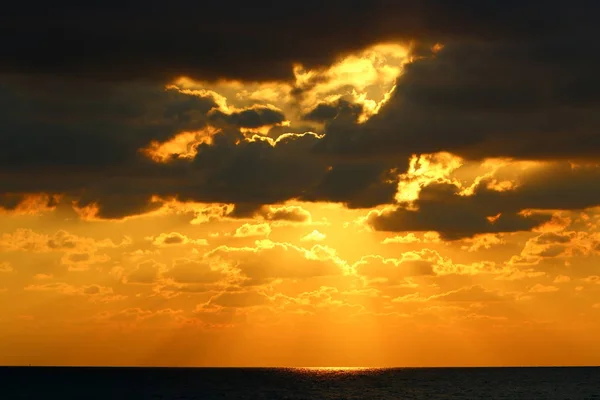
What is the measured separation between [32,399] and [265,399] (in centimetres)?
4420

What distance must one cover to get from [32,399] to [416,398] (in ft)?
234

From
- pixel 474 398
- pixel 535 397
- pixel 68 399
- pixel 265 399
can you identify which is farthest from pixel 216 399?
pixel 535 397

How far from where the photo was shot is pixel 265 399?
188625 mm

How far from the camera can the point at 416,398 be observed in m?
197

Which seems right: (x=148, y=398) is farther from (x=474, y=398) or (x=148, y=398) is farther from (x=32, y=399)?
(x=474, y=398)

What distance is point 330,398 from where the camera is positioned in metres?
197

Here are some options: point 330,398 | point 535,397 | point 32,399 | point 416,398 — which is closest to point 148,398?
point 32,399

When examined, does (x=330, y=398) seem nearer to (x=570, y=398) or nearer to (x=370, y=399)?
(x=370, y=399)

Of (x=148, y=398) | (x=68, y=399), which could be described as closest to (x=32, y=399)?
(x=68, y=399)

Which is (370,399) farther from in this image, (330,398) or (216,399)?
(216,399)

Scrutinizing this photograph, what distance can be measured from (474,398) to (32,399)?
267 feet

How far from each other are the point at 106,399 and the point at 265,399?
30553 mm

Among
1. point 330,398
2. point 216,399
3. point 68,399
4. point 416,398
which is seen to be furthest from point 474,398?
point 68,399

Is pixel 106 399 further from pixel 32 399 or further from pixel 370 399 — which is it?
pixel 370 399
